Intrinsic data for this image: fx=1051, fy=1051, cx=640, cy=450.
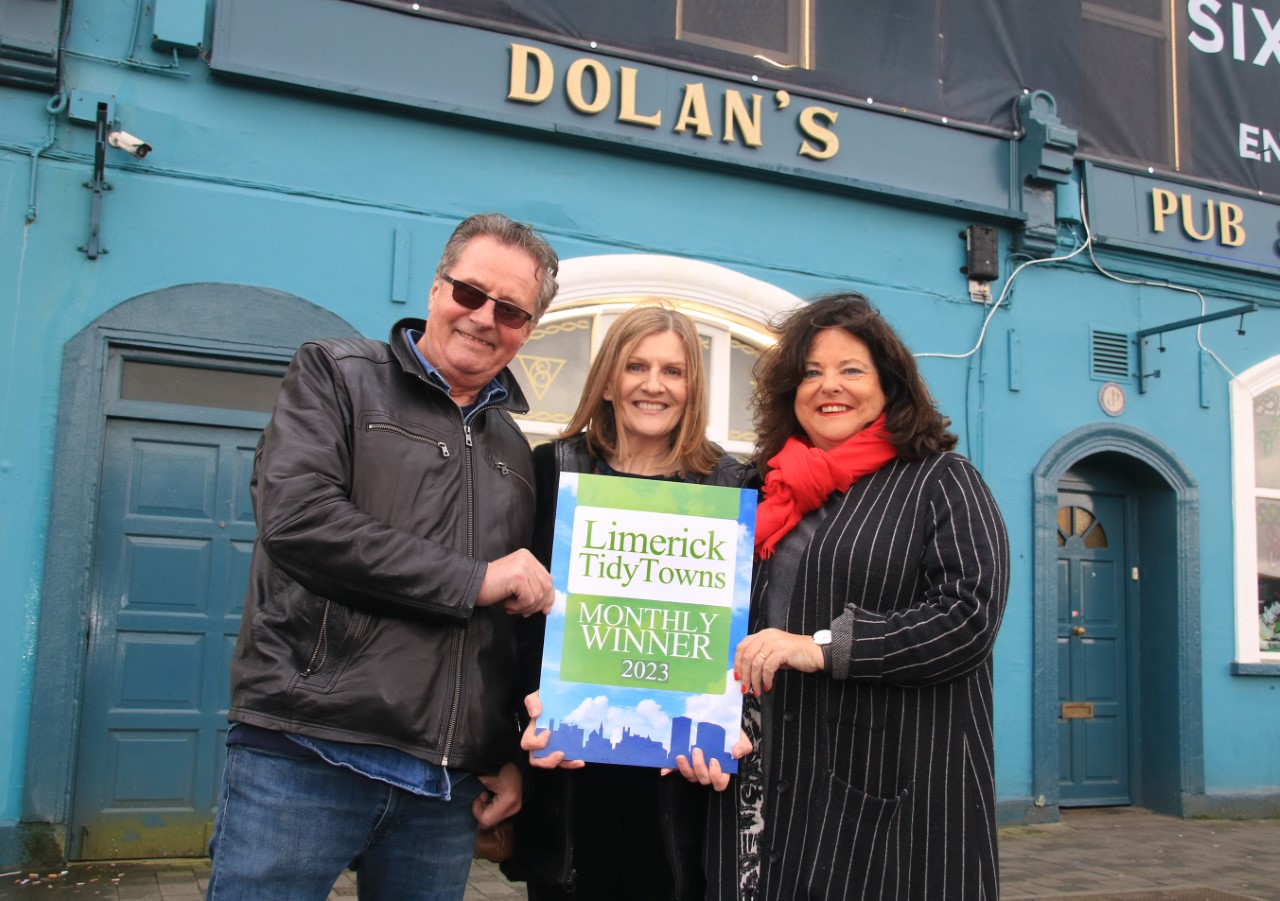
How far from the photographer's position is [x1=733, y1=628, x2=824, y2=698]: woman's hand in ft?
6.79

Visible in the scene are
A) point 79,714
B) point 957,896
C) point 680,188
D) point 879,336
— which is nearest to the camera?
point 957,896

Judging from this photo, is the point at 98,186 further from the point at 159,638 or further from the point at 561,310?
the point at 561,310

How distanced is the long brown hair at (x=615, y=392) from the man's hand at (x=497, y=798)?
81 cm

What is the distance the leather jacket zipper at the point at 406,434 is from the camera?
202 centimetres

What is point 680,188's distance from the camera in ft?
21.2

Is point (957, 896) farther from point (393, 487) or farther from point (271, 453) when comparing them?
point (271, 453)

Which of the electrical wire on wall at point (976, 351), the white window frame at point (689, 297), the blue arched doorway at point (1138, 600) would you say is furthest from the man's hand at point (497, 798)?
the blue arched doorway at point (1138, 600)

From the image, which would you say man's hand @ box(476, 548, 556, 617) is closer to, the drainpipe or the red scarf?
the red scarf

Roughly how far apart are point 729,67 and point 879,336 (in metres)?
4.78

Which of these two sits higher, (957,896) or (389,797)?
(389,797)

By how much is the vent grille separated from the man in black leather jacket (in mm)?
6298

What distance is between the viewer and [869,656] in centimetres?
205

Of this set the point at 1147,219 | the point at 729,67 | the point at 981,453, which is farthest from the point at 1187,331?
the point at 729,67

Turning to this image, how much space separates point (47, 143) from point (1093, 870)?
6605mm
